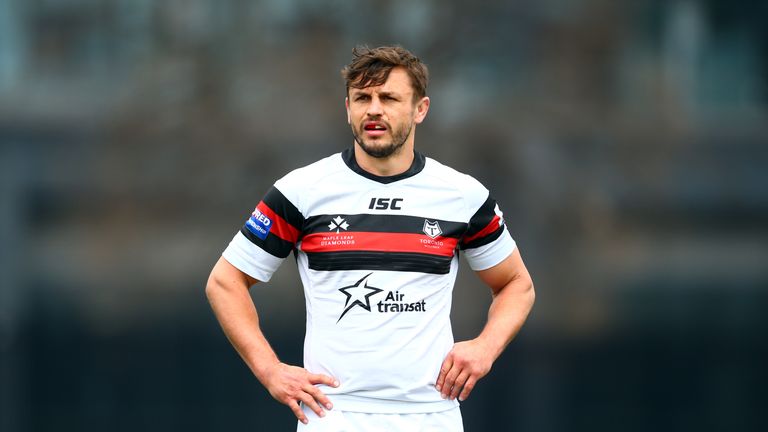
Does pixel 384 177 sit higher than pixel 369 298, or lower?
higher

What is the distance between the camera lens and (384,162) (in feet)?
13.4

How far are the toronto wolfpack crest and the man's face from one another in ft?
0.93

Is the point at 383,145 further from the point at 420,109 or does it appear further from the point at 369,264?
the point at 369,264

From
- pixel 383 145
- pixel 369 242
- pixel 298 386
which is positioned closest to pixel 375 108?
pixel 383 145

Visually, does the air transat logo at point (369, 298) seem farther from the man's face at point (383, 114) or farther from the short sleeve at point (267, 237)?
the man's face at point (383, 114)

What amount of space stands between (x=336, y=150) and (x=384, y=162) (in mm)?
12365

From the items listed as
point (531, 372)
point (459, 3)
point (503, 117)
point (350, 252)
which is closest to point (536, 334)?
point (531, 372)

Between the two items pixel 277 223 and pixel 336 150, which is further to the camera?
pixel 336 150

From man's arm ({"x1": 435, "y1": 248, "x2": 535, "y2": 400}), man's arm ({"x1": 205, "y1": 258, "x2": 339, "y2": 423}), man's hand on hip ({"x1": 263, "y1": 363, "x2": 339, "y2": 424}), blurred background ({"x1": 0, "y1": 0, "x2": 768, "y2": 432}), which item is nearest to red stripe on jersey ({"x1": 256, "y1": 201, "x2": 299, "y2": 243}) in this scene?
man's arm ({"x1": 205, "y1": 258, "x2": 339, "y2": 423})

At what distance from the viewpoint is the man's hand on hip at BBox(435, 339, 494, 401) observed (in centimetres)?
402

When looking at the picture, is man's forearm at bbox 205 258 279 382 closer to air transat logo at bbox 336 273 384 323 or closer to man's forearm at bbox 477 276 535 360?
air transat logo at bbox 336 273 384 323

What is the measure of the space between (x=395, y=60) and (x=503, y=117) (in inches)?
520

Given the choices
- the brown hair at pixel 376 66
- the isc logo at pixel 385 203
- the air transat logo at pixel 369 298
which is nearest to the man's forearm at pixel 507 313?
the air transat logo at pixel 369 298

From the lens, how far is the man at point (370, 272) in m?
3.96
